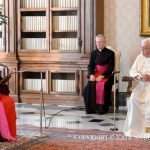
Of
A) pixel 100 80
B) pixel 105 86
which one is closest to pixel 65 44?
pixel 100 80

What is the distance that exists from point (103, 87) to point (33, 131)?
5.57 feet

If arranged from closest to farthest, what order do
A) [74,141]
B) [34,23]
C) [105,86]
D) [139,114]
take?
[74,141] < [139,114] < [105,86] < [34,23]

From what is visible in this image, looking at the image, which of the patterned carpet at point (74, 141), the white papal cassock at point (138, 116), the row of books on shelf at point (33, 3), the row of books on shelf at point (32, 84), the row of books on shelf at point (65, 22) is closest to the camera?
the patterned carpet at point (74, 141)

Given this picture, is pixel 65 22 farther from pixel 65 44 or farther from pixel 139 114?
pixel 139 114

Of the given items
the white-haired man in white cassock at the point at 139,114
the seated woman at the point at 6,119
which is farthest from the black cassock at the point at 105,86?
the seated woman at the point at 6,119

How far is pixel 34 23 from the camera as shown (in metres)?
7.57

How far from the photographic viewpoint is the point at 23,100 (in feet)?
25.0

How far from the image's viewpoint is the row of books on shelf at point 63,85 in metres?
7.38

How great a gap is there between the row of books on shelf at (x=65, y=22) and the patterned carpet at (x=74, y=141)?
8.22ft

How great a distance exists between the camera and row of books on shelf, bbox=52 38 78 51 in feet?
24.1

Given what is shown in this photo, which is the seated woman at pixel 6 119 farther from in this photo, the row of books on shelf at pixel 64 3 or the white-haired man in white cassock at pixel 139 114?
the row of books on shelf at pixel 64 3

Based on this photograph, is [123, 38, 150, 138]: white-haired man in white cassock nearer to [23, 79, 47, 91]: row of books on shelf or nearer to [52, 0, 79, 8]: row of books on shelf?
[52, 0, 79, 8]: row of books on shelf

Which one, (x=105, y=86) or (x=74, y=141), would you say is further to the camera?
(x=105, y=86)

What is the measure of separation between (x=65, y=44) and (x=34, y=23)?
69 cm
